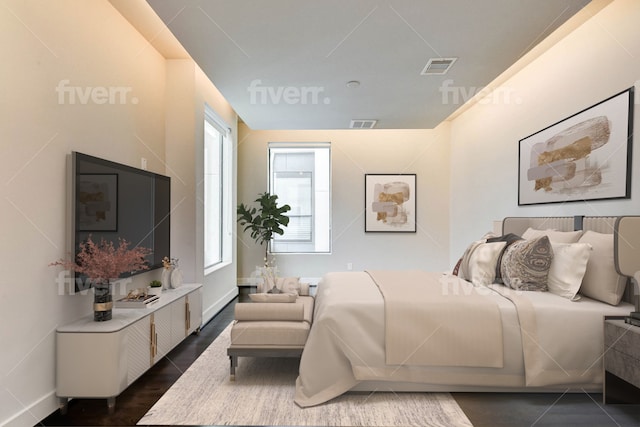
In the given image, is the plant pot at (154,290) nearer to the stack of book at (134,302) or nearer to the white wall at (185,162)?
the stack of book at (134,302)

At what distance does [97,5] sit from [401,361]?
342 cm

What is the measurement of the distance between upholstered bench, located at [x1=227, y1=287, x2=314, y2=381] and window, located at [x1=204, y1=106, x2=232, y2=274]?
190 centimetres

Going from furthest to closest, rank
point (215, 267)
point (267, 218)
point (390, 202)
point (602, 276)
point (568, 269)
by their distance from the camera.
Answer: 1. point (390, 202)
2. point (267, 218)
3. point (215, 267)
4. point (568, 269)
5. point (602, 276)

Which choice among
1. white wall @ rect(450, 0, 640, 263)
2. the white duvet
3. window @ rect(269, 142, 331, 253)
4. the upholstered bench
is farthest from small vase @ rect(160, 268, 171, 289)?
white wall @ rect(450, 0, 640, 263)

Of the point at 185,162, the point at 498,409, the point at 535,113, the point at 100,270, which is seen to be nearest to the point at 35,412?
the point at 100,270

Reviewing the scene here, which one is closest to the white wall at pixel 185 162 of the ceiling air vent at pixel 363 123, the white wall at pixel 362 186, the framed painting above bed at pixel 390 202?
the ceiling air vent at pixel 363 123

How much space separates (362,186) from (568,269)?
3.90m

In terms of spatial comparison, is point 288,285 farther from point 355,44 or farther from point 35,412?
point 355,44

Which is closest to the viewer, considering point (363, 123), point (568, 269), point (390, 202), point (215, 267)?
point (568, 269)

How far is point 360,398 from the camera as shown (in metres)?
2.32

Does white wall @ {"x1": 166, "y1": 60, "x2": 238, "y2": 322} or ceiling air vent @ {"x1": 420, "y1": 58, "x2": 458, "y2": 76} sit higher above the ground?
ceiling air vent @ {"x1": 420, "y1": 58, "x2": 458, "y2": 76}

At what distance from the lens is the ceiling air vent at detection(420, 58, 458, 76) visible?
296 centimetres

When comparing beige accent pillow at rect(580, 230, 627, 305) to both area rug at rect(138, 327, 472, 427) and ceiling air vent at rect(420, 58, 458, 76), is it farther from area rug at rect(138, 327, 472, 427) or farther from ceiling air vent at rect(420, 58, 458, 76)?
ceiling air vent at rect(420, 58, 458, 76)

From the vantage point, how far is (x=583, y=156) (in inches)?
117
